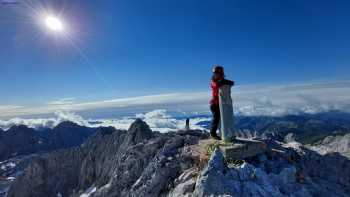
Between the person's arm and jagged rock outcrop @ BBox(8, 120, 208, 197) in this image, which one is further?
jagged rock outcrop @ BBox(8, 120, 208, 197)

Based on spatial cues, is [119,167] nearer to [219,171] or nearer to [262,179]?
[219,171]

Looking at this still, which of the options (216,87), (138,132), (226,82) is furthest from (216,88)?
(138,132)

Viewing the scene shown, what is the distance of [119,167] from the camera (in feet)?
73.9

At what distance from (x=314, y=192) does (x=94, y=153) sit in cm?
6737

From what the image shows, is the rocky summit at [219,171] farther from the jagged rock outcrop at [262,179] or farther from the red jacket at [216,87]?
the red jacket at [216,87]

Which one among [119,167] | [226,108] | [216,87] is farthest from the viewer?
[119,167]

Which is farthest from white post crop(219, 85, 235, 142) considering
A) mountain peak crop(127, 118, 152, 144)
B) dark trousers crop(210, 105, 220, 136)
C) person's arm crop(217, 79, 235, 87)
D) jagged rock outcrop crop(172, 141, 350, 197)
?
mountain peak crop(127, 118, 152, 144)

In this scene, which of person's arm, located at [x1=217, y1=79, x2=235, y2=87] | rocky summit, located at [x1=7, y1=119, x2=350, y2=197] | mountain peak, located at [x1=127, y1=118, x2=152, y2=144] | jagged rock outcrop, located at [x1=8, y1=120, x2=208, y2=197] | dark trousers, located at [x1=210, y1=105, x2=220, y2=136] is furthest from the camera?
mountain peak, located at [x1=127, y1=118, x2=152, y2=144]

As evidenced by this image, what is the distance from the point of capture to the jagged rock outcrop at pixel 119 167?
55.9ft

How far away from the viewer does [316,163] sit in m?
20.4

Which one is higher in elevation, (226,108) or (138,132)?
(226,108)

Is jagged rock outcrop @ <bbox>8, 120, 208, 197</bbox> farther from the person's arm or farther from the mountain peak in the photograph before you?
the person's arm

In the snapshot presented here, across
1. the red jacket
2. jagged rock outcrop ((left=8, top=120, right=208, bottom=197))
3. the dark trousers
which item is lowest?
jagged rock outcrop ((left=8, top=120, right=208, bottom=197))

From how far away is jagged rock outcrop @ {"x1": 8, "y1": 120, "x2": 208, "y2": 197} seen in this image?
1703 cm
